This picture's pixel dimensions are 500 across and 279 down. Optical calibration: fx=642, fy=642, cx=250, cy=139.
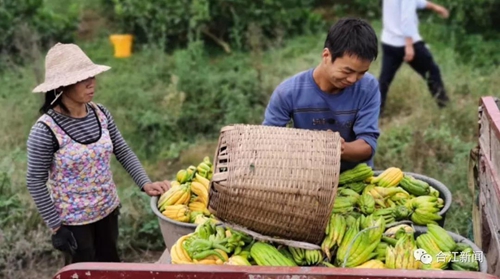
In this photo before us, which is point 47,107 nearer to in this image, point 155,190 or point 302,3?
point 155,190

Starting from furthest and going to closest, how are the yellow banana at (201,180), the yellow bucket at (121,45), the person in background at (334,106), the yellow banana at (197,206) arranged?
the yellow bucket at (121,45)
the yellow banana at (201,180)
the yellow banana at (197,206)
the person in background at (334,106)

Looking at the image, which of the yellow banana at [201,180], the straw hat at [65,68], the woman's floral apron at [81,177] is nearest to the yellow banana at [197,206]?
the yellow banana at [201,180]

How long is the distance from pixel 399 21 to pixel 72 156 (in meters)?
4.10

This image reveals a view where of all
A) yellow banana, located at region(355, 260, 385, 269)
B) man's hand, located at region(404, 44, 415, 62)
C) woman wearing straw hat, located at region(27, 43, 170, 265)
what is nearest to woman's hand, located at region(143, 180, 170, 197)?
woman wearing straw hat, located at region(27, 43, 170, 265)

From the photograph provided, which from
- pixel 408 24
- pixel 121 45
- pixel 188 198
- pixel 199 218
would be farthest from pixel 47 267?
pixel 121 45

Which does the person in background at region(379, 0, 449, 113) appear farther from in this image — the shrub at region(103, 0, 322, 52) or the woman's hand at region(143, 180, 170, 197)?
the woman's hand at region(143, 180, 170, 197)

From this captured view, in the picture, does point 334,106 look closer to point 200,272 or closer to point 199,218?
point 199,218

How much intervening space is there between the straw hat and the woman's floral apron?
181mm

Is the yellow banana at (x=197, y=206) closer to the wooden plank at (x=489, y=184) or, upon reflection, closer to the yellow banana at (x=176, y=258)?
the yellow banana at (x=176, y=258)

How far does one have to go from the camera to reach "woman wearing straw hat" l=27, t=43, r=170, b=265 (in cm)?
324

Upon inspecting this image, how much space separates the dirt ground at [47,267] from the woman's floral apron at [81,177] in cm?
133

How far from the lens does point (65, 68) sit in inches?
128

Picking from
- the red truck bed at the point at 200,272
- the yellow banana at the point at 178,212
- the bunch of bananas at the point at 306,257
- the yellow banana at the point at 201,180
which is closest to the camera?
the red truck bed at the point at 200,272

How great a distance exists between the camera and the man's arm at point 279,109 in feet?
10.6
